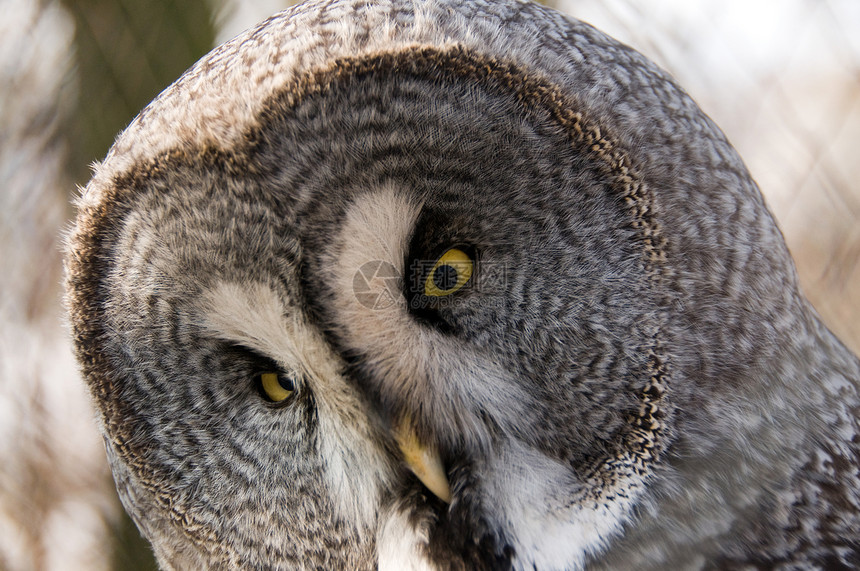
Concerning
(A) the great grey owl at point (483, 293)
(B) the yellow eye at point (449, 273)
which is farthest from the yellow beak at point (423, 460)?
(B) the yellow eye at point (449, 273)

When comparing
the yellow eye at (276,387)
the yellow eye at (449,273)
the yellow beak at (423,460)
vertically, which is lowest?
the yellow beak at (423,460)

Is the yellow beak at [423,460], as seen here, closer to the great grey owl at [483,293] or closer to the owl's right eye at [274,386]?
the great grey owl at [483,293]

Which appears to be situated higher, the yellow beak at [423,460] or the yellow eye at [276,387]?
the yellow eye at [276,387]

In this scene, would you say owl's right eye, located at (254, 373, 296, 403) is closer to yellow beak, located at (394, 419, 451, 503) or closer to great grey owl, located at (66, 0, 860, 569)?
great grey owl, located at (66, 0, 860, 569)

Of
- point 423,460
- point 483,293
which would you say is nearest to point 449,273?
point 483,293

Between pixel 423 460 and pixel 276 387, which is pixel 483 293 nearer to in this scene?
pixel 423 460

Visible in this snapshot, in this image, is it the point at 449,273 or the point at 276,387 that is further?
the point at 276,387
